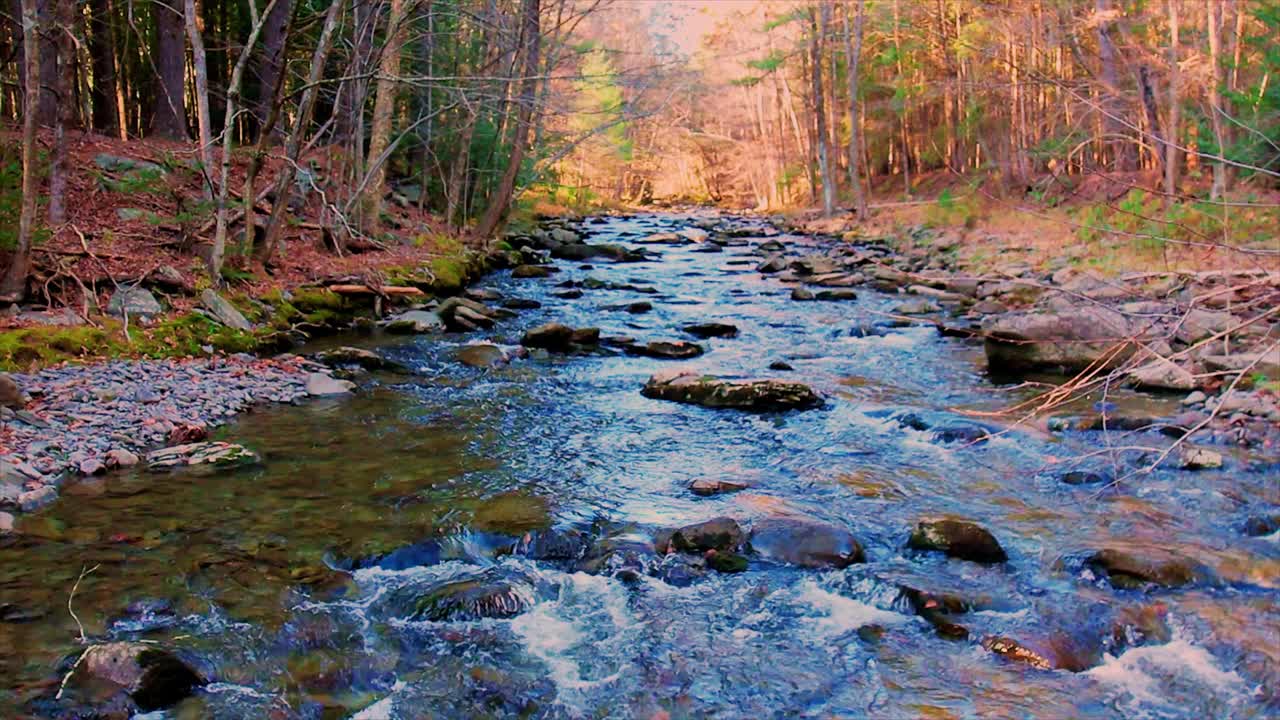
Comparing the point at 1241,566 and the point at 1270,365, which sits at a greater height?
the point at 1270,365

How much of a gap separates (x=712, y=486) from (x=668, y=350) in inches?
202

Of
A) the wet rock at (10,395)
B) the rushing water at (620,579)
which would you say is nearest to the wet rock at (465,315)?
the rushing water at (620,579)

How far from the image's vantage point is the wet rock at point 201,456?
658 centimetres

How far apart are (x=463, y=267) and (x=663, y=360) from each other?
22.0 ft

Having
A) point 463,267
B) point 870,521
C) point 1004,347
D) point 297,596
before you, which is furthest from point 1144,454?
point 463,267

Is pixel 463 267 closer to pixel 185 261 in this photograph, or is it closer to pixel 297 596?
pixel 185 261

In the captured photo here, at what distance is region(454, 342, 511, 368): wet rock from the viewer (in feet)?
35.0

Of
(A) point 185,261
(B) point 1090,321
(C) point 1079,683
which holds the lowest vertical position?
(C) point 1079,683

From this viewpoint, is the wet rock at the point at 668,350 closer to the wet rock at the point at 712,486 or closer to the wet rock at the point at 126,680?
the wet rock at the point at 712,486

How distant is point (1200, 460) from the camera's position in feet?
23.0

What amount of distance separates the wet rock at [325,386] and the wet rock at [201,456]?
190 cm

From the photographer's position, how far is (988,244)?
2008 centimetres

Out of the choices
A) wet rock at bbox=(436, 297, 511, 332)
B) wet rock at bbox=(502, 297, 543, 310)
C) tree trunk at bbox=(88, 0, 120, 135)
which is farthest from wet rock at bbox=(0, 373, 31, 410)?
tree trunk at bbox=(88, 0, 120, 135)

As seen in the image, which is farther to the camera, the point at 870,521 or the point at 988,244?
the point at 988,244
